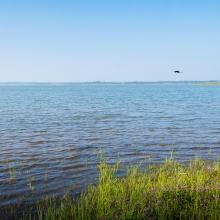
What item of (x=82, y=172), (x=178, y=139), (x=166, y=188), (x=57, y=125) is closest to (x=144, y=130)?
(x=178, y=139)

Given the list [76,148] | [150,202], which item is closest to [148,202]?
[150,202]

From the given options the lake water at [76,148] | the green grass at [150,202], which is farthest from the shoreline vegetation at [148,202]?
the lake water at [76,148]

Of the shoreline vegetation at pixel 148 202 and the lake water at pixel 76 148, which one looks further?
the lake water at pixel 76 148

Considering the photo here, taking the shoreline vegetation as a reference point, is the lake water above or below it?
below

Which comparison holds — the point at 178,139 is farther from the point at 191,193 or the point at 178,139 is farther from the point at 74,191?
the point at 191,193

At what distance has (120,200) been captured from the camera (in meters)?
10.2

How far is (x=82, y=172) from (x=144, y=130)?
13.0 metres

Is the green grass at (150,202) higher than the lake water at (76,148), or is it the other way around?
the green grass at (150,202)

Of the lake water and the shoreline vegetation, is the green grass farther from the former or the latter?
the lake water

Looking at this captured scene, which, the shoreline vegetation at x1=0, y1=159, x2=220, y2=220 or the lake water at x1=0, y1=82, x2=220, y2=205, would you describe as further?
the lake water at x1=0, y1=82, x2=220, y2=205

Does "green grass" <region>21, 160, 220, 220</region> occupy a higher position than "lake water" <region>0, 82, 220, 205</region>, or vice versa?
"green grass" <region>21, 160, 220, 220</region>

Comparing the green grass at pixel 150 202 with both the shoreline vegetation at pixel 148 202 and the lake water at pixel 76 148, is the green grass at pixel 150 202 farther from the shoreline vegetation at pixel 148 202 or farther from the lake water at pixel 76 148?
the lake water at pixel 76 148

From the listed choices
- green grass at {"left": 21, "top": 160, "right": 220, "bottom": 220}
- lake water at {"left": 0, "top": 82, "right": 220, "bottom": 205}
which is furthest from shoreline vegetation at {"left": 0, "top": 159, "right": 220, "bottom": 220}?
lake water at {"left": 0, "top": 82, "right": 220, "bottom": 205}

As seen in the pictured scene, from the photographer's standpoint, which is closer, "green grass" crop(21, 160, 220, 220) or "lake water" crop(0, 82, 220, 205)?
"green grass" crop(21, 160, 220, 220)
